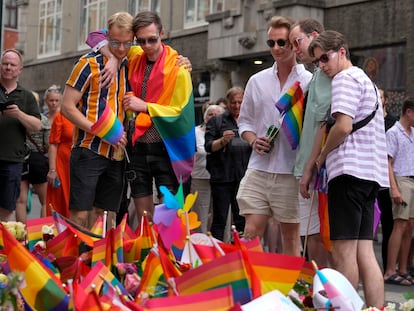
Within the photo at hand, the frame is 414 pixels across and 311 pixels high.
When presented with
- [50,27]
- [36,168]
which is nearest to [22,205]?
[36,168]

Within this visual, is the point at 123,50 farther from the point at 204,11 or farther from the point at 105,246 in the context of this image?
the point at 204,11

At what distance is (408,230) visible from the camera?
901cm

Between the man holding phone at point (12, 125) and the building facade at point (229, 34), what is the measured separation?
357 inches

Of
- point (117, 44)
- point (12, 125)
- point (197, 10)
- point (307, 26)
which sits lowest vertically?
point (12, 125)

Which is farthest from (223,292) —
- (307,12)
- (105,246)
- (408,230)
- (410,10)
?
(307,12)

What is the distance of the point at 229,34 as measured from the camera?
68.2ft

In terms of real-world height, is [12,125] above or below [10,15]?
below

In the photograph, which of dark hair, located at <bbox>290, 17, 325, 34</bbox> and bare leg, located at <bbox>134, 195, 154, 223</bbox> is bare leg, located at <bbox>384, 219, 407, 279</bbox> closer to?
bare leg, located at <bbox>134, 195, 154, 223</bbox>

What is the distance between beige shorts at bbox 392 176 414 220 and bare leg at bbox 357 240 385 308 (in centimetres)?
356

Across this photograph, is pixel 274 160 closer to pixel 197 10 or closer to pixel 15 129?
pixel 15 129

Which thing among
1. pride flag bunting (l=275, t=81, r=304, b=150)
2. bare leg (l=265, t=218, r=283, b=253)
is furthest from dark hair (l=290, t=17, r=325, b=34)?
bare leg (l=265, t=218, r=283, b=253)

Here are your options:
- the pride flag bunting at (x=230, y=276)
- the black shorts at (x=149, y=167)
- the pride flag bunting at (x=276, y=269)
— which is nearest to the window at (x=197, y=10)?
the black shorts at (x=149, y=167)

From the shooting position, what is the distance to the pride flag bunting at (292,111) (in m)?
5.90

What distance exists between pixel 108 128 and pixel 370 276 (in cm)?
194
